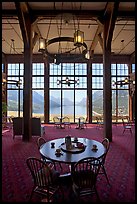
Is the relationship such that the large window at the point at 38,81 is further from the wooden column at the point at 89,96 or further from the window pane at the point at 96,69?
the window pane at the point at 96,69

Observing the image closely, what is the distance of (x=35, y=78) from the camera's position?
1362 centimetres

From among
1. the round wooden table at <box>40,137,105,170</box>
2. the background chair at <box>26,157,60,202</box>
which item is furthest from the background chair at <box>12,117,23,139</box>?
the background chair at <box>26,157,60,202</box>

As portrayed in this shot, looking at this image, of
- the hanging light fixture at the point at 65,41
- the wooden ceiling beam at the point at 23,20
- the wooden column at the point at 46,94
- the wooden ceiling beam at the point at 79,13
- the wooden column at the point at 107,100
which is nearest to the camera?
the hanging light fixture at the point at 65,41

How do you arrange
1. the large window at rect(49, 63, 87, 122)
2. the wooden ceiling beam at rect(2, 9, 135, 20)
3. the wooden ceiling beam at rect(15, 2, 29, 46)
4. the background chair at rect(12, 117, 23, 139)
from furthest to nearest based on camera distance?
the large window at rect(49, 63, 87, 122), the background chair at rect(12, 117, 23, 139), the wooden ceiling beam at rect(2, 9, 135, 20), the wooden ceiling beam at rect(15, 2, 29, 46)

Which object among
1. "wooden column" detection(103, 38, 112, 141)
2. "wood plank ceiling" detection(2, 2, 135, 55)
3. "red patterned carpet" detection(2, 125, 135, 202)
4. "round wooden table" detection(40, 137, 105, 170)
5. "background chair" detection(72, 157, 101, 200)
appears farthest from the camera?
"wooden column" detection(103, 38, 112, 141)

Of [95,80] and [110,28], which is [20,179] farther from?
[95,80]

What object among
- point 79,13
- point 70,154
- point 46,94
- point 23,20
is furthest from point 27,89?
point 46,94

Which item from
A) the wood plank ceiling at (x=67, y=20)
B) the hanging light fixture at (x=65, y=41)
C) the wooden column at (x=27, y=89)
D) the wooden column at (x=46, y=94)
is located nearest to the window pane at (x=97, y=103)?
the wooden column at (x=46, y=94)

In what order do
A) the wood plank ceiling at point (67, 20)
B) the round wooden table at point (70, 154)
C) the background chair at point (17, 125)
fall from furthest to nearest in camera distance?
the background chair at point (17, 125)
the wood plank ceiling at point (67, 20)
the round wooden table at point (70, 154)

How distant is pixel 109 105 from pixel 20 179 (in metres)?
4.91

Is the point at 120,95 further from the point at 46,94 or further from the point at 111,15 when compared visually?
the point at 111,15

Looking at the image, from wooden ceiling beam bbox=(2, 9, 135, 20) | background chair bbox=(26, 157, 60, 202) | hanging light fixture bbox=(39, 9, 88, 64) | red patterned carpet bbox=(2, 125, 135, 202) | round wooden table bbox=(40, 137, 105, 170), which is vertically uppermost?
wooden ceiling beam bbox=(2, 9, 135, 20)

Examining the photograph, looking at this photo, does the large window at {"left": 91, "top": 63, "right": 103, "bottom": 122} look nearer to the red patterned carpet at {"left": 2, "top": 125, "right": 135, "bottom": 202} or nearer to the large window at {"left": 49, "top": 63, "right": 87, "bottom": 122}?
the large window at {"left": 49, "top": 63, "right": 87, "bottom": 122}

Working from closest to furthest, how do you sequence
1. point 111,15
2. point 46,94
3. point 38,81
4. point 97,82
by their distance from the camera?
1. point 111,15
2. point 46,94
3. point 38,81
4. point 97,82
